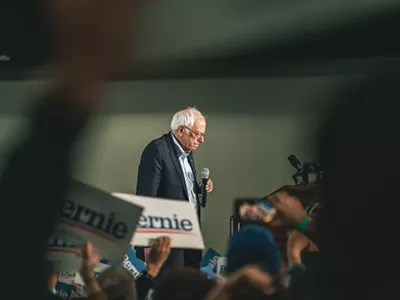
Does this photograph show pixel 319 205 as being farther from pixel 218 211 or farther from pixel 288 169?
pixel 218 211

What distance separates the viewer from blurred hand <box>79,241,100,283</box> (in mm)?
962

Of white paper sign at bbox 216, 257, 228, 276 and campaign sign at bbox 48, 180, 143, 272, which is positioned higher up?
campaign sign at bbox 48, 180, 143, 272

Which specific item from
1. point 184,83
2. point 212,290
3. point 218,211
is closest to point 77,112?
point 184,83

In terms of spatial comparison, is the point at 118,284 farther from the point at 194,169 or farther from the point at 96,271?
the point at 194,169

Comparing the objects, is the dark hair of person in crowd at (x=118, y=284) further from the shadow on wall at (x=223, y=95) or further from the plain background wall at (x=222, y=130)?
the shadow on wall at (x=223, y=95)

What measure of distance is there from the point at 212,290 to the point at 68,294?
0.30m

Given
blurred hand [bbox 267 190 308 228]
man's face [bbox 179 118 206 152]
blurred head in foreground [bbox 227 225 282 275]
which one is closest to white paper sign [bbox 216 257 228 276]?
blurred head in foreground [bbox 227 225 282 275]

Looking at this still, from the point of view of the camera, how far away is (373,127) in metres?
0.96

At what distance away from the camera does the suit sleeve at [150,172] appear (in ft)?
3.17

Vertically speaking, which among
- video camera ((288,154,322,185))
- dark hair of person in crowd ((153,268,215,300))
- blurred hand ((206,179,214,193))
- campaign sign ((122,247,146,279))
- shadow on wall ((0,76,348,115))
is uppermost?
shadow on wall ((0,76,348,115))

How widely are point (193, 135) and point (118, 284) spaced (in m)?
0.34

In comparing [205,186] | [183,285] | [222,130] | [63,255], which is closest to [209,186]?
[205,186]

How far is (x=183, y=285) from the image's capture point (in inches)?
38.8

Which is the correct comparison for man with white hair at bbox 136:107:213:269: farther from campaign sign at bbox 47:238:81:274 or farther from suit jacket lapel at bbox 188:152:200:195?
campaign sign at bbox 47:238:81:274
